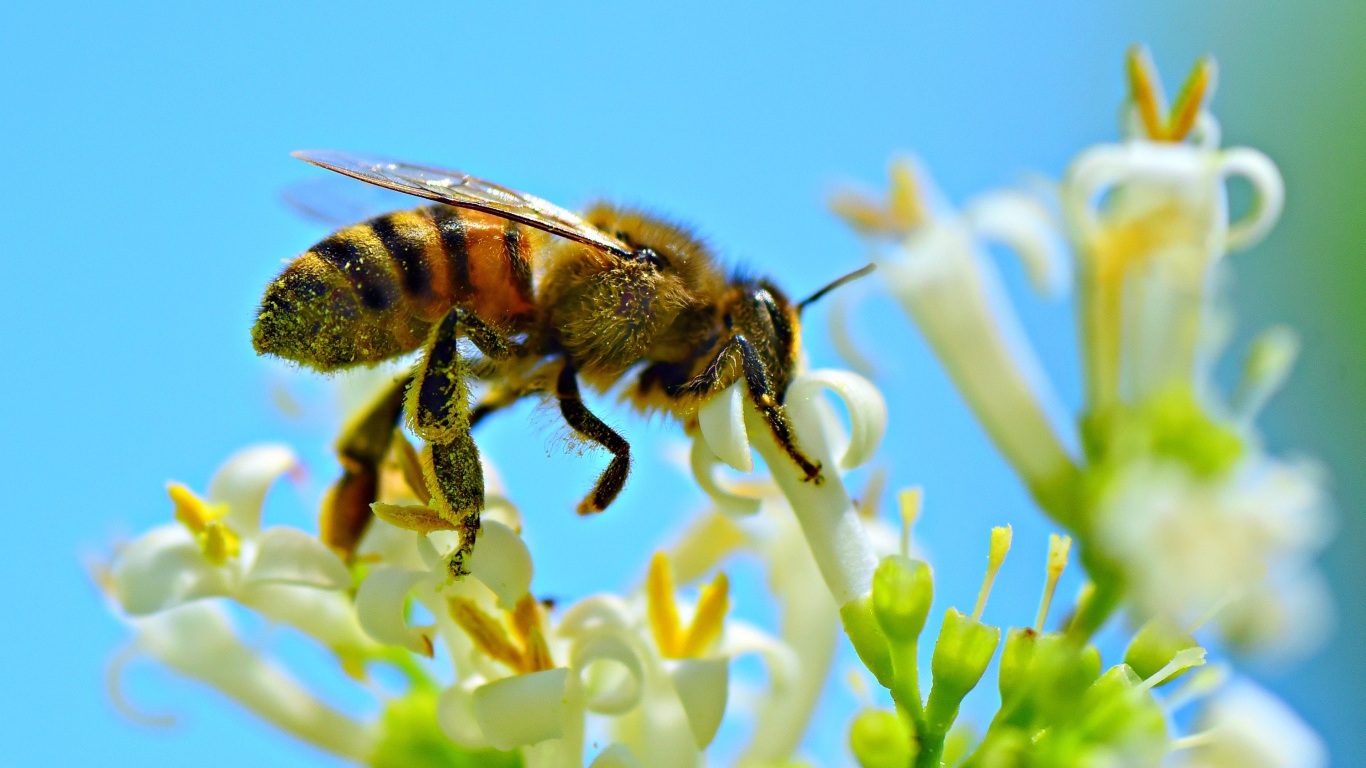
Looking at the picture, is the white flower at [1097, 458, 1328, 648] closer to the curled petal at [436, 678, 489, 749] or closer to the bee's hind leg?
the bee's hind leg

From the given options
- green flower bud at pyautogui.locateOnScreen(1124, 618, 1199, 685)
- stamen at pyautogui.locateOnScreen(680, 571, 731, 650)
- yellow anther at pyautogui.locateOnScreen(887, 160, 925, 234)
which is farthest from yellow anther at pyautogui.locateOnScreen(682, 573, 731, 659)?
yellow anther at pyautogui.locateOnScreen(887, 160, 925, 234)

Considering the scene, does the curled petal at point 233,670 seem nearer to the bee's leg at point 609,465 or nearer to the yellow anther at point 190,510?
the yellow anther at point 190,510

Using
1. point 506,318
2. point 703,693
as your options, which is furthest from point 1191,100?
point 703,693

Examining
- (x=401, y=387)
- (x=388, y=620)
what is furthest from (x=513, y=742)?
(x=401, y=387)

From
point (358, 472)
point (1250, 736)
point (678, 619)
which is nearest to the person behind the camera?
point (1250, 736)

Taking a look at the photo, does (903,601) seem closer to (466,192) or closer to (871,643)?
(871,643)

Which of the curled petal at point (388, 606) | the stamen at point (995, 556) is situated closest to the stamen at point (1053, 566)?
the stamen at point (995, 556)

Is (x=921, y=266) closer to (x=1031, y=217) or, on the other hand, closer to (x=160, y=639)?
(x=1031, y=217)

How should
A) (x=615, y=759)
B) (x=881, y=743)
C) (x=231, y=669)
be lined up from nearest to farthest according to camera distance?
1. (x=881, y=743)
2. (x=615, y=759)
3. (x=231, y=669)
